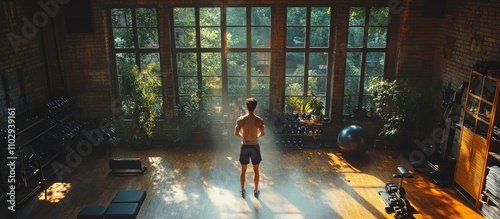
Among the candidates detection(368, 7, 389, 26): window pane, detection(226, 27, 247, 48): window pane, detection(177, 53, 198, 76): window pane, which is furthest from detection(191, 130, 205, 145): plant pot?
detection(368, 7, 389, 26): window pane

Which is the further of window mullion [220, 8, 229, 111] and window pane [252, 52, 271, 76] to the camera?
window pane [252, 52, 271, 76]

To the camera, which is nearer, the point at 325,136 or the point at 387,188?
the point at 387,188

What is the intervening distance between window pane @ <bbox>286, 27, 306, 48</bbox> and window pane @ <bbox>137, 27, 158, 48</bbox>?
281 cm

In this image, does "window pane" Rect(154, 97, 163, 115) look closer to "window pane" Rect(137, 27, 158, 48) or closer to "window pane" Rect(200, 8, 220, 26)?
"window pane" Rect(137, 27, 158, 48)

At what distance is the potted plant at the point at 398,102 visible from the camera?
823cm

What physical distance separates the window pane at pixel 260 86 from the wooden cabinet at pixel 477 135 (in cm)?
395

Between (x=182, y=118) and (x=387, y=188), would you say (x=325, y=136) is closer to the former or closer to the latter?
(x=387, y=188)

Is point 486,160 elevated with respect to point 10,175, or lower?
elevated

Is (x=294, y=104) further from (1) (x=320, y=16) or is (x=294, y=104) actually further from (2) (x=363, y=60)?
(1) (x=320, y=16)

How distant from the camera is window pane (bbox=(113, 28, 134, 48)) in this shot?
8.61m

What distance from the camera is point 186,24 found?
8594 mm

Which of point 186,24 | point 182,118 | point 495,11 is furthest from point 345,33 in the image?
point 182,118

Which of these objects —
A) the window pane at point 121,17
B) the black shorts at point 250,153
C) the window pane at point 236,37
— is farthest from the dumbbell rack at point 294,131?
the window pane at point 121,17

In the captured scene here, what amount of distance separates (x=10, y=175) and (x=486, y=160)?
7.21m
